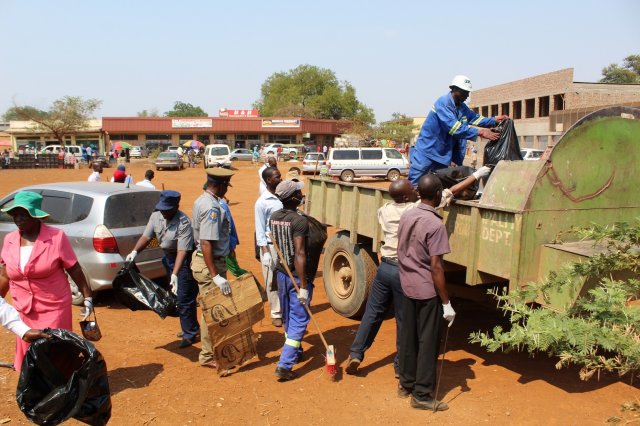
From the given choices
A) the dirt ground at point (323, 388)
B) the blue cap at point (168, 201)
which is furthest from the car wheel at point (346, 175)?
the blue cap at point (168, 201)

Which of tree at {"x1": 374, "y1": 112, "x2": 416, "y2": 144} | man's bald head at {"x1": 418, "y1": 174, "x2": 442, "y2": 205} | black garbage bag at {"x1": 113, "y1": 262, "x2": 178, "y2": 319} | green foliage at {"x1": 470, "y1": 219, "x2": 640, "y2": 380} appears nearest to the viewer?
green foliage at {"x1": 470, "y1": 219, "x2": 640, "y2": 380}

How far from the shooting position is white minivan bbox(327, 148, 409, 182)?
27.8 metres

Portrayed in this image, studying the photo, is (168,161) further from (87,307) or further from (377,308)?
(87,307)

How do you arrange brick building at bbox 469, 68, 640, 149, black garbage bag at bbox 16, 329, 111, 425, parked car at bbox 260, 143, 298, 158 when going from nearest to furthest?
1. black garbage bag at bbox 16, 329, 111, 425
2. brick building at bbox 469, 68, 640, 149
3. parked car at bbox 260, 143, 298, 158

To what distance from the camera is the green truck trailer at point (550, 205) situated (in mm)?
4297

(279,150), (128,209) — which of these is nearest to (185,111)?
(279,150)

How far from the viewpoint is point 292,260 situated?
4969 mm

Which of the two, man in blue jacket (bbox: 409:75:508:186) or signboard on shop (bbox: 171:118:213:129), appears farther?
signboard on shop (bbox: 171:118:213:129)

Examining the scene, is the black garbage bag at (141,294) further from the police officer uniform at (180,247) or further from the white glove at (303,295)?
the white glove at (303,295)

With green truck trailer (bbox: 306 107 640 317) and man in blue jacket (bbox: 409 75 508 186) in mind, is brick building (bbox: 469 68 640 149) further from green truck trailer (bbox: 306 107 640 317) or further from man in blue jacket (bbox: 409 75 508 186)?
green truck trailer (bbox: 306 107 640 317)

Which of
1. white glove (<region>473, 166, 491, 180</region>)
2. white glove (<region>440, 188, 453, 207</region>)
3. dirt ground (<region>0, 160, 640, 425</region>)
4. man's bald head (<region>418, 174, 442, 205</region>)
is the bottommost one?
dirt ground (<region>0, 160, 640, 425</region>)

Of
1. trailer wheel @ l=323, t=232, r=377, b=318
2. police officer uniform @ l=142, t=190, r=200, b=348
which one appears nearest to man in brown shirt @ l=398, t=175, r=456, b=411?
trailer wheel @ l=323, t=232, r=377, b=318

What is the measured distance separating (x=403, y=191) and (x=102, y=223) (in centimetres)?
390

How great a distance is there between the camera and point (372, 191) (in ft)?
20.1
